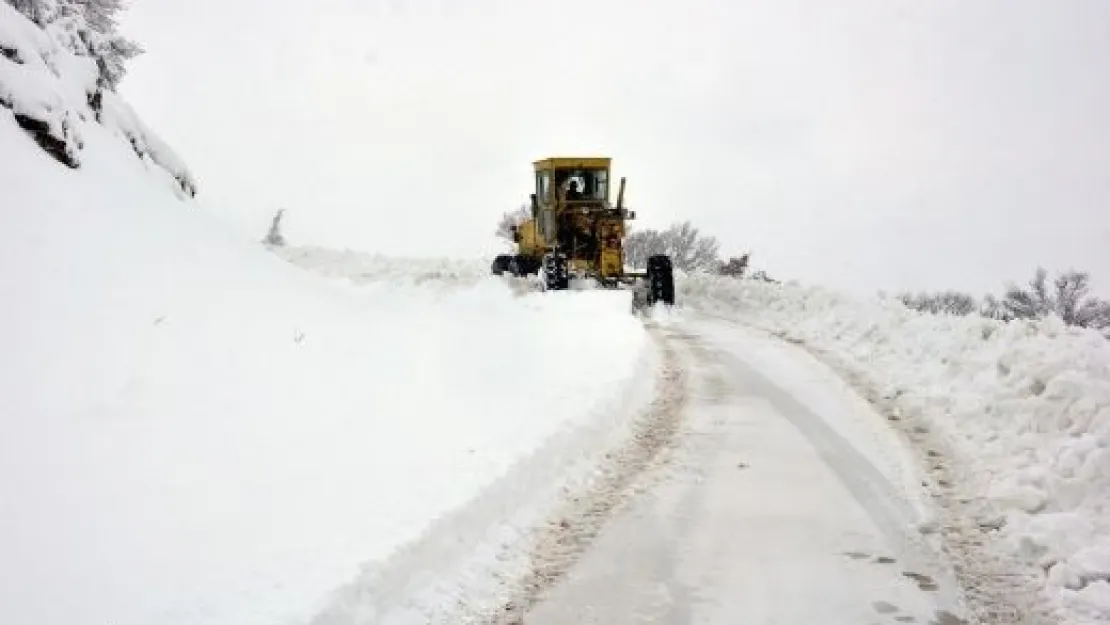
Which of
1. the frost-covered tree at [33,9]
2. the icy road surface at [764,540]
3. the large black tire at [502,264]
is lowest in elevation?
the icy road surface at [764,540]

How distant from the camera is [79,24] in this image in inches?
526

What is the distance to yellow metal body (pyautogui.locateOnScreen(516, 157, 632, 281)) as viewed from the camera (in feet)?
68.7

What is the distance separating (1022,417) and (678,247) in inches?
1655

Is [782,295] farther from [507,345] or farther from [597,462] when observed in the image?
[597,462]

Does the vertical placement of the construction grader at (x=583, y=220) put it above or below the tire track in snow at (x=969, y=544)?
above

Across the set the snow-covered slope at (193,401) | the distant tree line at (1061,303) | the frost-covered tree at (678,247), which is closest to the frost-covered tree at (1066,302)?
the distant tree line at (1061,303)

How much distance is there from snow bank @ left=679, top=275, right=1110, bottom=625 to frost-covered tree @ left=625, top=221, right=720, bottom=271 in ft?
114

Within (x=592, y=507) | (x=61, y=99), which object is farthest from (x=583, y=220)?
(x=592, y=507)

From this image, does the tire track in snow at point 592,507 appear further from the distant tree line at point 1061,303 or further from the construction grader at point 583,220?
the distant tree line at point 1061,303

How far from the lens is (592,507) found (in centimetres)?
572

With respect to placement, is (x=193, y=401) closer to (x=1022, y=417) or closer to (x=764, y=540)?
(x=764, y=540)

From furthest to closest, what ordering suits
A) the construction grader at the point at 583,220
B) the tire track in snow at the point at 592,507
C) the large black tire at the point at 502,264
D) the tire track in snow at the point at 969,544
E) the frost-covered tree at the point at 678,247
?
1. the frost-covered tree at the point at 678,247
2. the large black tire at the point at 502,264
3. the construction grader at the point at 583,220
4. the tire track in snow at the point at 592,507
5. the tire track in snow at the point at 969,544

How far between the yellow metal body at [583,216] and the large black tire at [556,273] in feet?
3.51

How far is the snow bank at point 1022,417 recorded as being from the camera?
4742 millimetres
